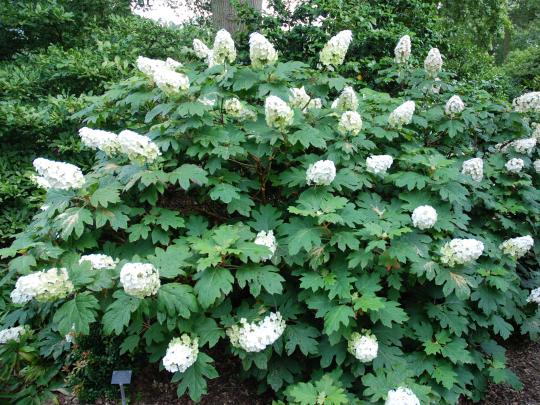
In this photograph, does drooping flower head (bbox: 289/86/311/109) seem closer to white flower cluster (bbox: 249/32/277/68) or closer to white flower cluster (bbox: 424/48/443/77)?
A: white flower cluster (bbox: 249/32/277/68)

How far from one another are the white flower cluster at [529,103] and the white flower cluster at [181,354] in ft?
12.3

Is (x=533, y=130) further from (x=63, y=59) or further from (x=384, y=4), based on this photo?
(x=63, y=59)

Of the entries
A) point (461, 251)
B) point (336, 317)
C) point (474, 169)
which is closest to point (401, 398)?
point (336, 317)

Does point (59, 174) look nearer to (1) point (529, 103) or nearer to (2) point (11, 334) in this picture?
(2) point (11, 334)

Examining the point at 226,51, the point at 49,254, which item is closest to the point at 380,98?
the point at 226,51

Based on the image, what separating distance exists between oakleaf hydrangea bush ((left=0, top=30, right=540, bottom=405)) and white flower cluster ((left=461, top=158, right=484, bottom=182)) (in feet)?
0.04

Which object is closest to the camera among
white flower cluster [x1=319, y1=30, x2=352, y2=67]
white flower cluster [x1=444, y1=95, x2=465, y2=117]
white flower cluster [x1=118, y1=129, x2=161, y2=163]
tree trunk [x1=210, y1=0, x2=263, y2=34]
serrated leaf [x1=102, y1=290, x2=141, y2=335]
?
serrated leaf [x1=102, y1=290, x2=141, y2=335]

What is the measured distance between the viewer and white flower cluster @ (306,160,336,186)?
2.69 meters

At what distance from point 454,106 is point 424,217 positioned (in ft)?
4.52

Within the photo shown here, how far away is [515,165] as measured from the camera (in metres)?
3.61

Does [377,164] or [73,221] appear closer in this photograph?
[73,221]

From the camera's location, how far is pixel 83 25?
568cm

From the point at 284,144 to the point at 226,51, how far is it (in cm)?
82

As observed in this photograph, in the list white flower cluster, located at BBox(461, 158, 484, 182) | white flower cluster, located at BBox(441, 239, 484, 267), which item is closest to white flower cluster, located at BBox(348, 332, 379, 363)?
white flower cluster, located at BBox(441, 239, 484, 267)
